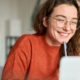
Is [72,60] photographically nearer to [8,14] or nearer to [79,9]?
[79,9]

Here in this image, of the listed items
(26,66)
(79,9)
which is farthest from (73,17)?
(26,66)

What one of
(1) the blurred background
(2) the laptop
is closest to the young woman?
(2) the laptop

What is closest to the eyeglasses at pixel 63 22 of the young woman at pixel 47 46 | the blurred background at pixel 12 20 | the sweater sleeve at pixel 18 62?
the young woman at pixel 47 46

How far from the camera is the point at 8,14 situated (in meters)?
0.89

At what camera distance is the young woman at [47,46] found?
1.33 feet

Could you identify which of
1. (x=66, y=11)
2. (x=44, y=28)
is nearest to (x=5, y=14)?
(x=44, y=28)

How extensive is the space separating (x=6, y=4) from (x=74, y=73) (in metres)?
0.73

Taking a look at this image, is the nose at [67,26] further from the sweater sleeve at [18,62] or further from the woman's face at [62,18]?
the sweater sleeve at [18,62]

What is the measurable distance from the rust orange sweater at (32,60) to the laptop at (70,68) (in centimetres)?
17

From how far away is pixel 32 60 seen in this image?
17.1 inches

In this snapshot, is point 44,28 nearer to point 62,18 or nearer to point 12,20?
point 62,18

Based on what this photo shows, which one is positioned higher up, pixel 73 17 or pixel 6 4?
pixel 6 4

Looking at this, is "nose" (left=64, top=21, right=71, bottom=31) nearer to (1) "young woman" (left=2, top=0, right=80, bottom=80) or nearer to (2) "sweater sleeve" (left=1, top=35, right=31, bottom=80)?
(1) "young woman" (left=2, top=0, right=80, bottom=80)

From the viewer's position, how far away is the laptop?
8.7 inches
